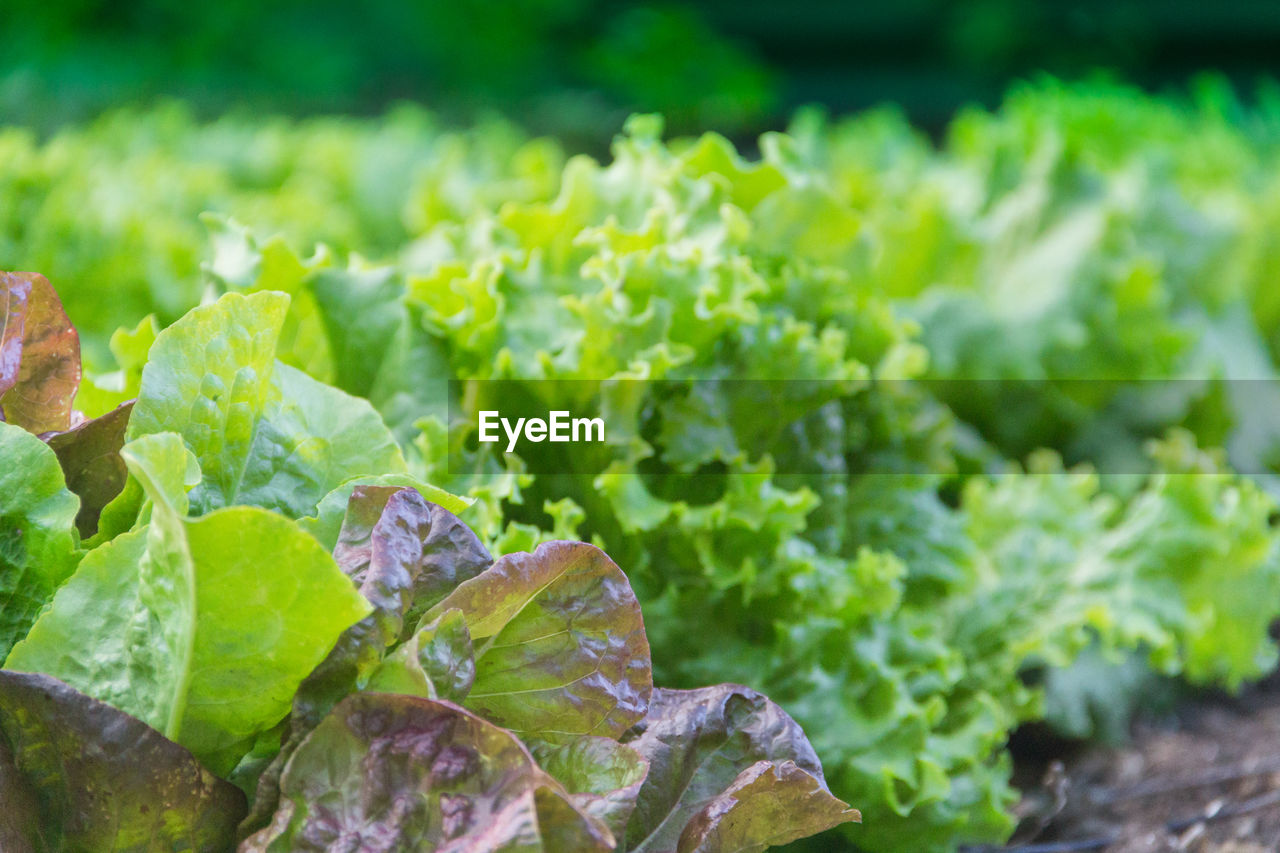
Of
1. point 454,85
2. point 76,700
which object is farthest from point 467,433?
point 454,85

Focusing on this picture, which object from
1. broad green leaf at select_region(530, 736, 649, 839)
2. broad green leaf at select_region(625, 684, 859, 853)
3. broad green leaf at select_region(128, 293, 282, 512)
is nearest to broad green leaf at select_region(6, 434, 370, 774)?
broad green leaf at select_region(128, 293, 282, 512)

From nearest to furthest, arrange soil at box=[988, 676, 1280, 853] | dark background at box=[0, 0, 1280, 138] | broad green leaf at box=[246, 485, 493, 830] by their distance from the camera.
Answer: broad green leaf at box=[246, 485, 493, 830] < soil at box=[988, 676, 1280, 853] < dark background at box=[0, 0, 1280, 138]

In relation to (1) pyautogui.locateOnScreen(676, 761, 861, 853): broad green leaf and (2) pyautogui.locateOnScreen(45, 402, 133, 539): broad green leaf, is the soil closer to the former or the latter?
(1) pyautogui.locateOnScreen(676, 761, 861, 853): broad green leaf

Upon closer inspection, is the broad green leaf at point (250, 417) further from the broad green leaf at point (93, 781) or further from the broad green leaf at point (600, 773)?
the broad green leaf at point (600, 773)

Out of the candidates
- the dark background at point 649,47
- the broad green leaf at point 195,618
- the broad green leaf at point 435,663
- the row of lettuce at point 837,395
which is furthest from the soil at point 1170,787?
the dark background at point 649,47

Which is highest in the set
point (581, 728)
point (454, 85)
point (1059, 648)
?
point (454, 85)

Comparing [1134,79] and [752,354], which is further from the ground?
[1134,79]

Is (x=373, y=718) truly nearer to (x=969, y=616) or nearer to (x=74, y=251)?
(x=969, y=616)
